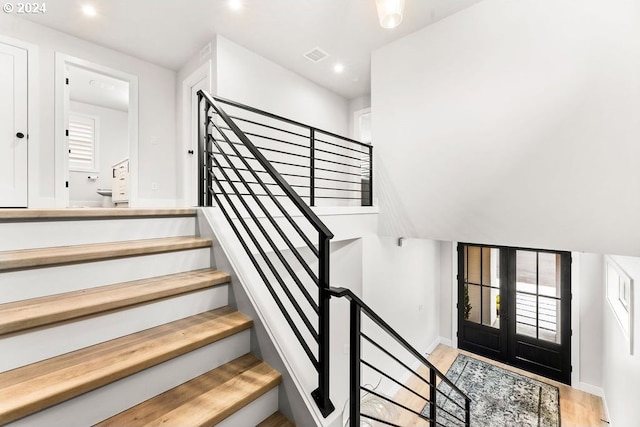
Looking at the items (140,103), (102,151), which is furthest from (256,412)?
(102,151)

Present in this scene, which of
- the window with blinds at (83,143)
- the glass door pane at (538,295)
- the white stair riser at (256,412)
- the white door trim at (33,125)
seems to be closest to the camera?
the white stair riser at (256,412)

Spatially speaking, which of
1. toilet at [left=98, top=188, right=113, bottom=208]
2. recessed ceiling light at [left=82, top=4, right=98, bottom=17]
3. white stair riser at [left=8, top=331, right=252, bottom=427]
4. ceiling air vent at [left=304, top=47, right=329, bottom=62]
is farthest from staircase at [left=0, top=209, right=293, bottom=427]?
toilet at [left=98, top=188, right=113, bottom=208]

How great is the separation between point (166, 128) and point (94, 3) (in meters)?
1.60

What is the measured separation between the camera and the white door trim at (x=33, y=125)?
322cm

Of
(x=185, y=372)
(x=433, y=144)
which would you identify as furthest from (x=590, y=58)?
(x=185, y=372)

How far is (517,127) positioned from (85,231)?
354 centimetres

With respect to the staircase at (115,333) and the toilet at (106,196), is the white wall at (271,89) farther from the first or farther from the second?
the toilet at (106,196)

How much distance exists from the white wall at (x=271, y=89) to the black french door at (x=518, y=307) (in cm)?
388

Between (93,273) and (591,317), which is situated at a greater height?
(93,273)

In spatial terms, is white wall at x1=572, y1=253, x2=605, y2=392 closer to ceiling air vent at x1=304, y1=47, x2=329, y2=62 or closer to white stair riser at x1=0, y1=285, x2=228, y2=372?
ceiling air vent at x1=304, y1=47, x2=329, y2=62

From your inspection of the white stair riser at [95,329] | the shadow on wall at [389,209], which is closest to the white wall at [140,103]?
the shadow on wall at [389,209]

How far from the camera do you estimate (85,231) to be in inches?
62.6

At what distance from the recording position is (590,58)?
235cm

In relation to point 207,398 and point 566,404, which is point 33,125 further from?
point 566,404
